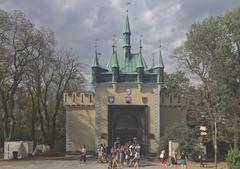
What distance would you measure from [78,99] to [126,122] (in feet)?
21.2

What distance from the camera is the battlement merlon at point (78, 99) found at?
58531 millimetres

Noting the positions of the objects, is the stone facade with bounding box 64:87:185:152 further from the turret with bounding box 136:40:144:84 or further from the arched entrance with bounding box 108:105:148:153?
the turret with bounding box 136:40:144:84

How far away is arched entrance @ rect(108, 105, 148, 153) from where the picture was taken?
57.0 m

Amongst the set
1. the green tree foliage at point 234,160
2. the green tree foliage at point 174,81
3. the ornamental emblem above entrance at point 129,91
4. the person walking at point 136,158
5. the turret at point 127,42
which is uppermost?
the turret at point 127,42

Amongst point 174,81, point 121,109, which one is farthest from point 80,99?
point 174,81

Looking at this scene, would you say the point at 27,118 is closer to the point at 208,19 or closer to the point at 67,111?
the point at 67,111

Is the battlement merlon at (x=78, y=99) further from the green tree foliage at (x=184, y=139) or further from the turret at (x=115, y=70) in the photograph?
the green tree foliage at (x=184, y=139)

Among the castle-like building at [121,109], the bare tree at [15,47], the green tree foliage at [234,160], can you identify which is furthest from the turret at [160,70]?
the green tree foliage at [234,160]

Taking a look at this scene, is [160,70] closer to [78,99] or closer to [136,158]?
[78,99]

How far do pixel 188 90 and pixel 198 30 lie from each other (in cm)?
615

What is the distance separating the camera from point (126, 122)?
5769 centimetres

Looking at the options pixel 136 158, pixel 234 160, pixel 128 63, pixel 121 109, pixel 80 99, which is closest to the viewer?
pixel 234 160

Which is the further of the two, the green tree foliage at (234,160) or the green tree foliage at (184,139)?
the green tree foliage at (184,139)

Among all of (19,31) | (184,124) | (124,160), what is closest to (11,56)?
(19,31)
